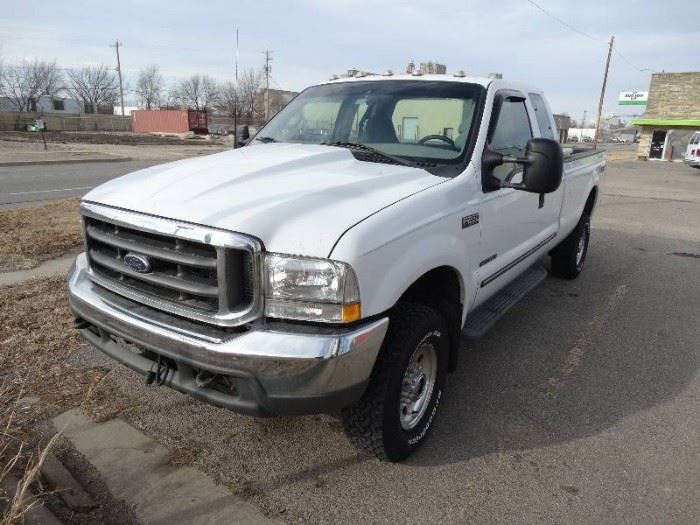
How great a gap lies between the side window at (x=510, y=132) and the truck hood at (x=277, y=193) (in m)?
0.77

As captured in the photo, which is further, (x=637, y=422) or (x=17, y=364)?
(x=17, y=364)

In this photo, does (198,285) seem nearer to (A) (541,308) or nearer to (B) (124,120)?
(A) (541,308)

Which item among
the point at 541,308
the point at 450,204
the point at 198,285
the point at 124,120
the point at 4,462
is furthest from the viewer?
the point at 124,120

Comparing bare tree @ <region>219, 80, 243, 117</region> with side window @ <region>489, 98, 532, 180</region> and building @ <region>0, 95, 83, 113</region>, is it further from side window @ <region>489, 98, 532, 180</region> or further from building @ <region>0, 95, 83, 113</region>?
side window @ <region>489, 98, 532, 180</region>

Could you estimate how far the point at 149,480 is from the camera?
2.62m

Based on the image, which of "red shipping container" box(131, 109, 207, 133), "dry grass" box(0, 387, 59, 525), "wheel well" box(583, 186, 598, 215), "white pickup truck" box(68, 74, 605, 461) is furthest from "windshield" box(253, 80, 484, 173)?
"red shipping container" box(131, 109, 207, 133)

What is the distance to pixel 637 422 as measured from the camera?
10.7 ft

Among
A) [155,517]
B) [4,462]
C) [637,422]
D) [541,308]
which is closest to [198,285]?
[155,517]

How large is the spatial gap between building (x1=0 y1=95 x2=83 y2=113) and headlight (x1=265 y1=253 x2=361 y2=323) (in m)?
96.2

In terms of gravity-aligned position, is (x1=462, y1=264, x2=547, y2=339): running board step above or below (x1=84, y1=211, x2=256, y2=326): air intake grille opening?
below

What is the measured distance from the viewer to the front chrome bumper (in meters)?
2.15

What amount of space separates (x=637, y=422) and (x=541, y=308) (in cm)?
203

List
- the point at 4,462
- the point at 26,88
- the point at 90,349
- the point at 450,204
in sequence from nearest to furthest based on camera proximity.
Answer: the point at 4,462
the point at 450,204
the point at 90,349
the point at 26,88

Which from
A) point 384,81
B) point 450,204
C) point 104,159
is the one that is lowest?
point 104,159
